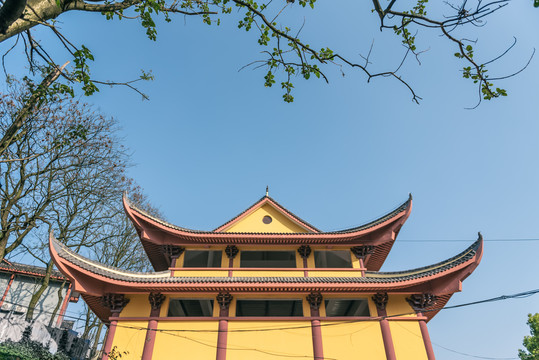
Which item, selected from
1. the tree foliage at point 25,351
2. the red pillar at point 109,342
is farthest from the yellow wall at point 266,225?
the tree foliage at point 25,351

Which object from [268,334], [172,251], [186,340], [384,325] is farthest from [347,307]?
[172,251]

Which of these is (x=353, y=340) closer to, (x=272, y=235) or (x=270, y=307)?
(x=270, y=307)

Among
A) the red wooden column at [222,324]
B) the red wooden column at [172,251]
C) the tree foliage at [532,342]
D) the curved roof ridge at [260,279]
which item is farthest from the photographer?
the tree foliage at [532,342]

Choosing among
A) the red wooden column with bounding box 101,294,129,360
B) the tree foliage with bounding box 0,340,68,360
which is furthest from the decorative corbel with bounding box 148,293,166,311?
the tree foliage with bounding box 0,340,68,360

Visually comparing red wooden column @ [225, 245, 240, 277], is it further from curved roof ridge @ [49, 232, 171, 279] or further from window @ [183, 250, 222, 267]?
curved roof ridge @ [49, 232, 171, 279]

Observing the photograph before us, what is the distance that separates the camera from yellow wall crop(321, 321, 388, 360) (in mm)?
10156

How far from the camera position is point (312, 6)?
14.3ft

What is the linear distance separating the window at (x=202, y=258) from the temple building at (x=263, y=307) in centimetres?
57

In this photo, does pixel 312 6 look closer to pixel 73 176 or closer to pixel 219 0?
pixel 219 0

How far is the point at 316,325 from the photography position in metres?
10.6

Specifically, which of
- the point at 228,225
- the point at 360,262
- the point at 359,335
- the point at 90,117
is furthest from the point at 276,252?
the point at 90,117

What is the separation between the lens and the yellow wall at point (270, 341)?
33.3ft

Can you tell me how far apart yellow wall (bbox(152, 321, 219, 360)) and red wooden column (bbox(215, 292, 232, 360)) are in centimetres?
15

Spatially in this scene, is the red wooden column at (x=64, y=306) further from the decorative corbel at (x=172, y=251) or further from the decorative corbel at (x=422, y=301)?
the decorative corbel at (x=422, y=301)
